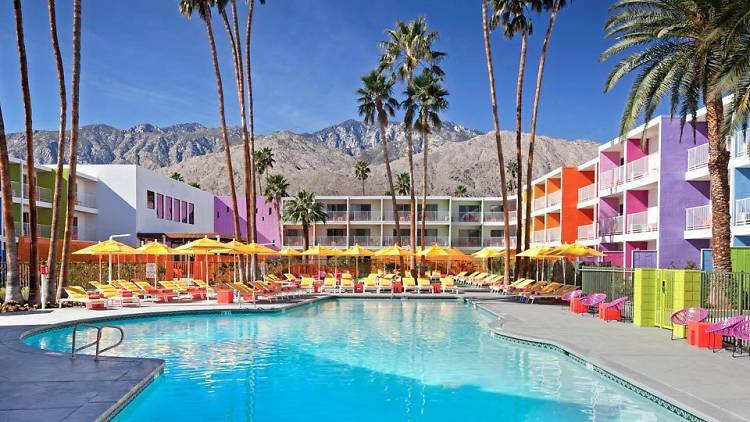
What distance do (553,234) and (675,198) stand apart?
14.9 m

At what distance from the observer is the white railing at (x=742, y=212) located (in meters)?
23.5

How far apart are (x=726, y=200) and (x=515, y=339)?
26.5ft

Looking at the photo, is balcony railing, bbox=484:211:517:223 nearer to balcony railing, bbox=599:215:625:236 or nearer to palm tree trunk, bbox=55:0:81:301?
balcony railing, bbox=599:215:625:236

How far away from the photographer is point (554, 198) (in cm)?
4306

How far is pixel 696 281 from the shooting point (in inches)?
595

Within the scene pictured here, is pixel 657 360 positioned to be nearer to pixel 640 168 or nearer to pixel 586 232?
pixel 640 168

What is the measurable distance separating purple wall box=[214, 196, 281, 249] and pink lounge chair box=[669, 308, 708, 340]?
161 ft

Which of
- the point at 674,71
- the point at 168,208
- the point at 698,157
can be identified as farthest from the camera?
the point at 168,208

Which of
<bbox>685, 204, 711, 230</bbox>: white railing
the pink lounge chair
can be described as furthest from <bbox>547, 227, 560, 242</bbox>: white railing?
the pink lounge chair

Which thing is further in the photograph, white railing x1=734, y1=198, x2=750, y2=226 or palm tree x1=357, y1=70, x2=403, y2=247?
palm tree x1=357, y1=70, x2=403, y2=247

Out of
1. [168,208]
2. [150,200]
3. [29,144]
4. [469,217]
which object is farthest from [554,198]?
[29,144]

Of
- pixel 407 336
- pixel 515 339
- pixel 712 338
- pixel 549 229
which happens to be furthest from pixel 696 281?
pixel 549 229

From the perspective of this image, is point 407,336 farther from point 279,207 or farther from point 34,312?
point 279,207

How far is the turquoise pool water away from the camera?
928cm
